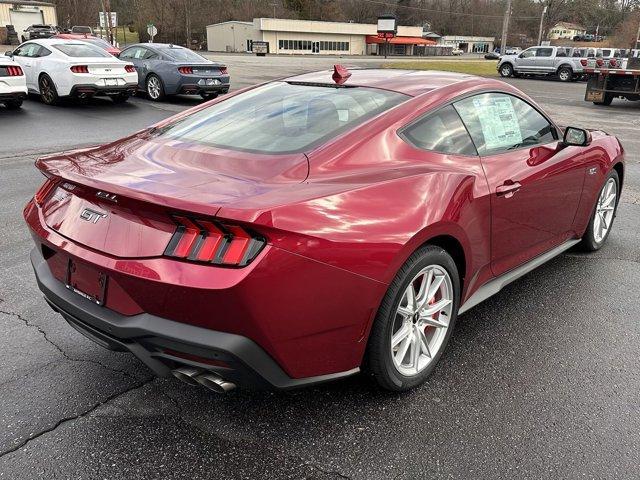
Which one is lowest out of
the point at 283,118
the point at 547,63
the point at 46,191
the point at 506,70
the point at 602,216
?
the point at 506,70

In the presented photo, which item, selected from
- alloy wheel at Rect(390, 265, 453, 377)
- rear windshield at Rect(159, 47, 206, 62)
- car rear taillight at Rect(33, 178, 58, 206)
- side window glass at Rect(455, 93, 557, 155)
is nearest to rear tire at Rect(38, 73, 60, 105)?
rear windshield at Rect(159, 47, 206, 62)

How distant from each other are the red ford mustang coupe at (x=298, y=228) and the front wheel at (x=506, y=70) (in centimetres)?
3225

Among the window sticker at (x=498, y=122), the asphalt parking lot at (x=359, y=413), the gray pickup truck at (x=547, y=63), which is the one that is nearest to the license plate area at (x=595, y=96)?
the gray pickup truck at (x=547, y=63)

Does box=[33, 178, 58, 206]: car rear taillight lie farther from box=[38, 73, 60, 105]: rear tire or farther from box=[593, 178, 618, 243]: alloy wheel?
box=[38, 73, 60, 105]: rear tire

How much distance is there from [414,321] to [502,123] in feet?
4.91

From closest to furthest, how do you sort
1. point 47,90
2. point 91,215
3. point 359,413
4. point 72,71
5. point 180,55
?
1. point 91,215
2. point 359,413
3. point 72,71
4. point 47,90
5. point 180,55

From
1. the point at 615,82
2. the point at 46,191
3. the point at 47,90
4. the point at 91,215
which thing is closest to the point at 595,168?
the point at 91,215

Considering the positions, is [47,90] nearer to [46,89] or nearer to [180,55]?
[46,89]

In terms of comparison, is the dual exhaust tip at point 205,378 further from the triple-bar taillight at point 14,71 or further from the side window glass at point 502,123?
the triple-bar taillight at point 14,71

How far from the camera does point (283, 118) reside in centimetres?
304

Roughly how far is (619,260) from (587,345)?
66.9 inches

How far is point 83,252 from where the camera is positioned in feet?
7.49

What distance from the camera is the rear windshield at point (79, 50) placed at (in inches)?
508

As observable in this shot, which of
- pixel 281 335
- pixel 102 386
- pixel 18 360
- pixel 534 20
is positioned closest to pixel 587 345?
pixel 281 335
